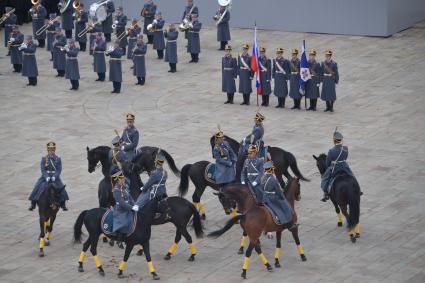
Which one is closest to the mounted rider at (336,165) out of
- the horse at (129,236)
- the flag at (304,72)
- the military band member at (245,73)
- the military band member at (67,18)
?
the horse at (129,236)

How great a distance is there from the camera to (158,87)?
138 ft

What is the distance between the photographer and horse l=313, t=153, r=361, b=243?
26.9 m

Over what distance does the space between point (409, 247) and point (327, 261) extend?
6.61 feet

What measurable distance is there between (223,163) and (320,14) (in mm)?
21059

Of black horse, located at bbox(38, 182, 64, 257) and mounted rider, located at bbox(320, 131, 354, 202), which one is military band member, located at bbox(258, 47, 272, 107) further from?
black horse, located at bbox(38, 182, 64, 257)

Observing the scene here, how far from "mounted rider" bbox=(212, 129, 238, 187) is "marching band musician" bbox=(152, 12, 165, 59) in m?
17.1

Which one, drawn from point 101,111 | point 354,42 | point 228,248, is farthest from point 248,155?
point 354,42

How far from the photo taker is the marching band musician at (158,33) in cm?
4475

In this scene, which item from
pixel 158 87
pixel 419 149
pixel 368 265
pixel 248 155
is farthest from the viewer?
pixel 158 87

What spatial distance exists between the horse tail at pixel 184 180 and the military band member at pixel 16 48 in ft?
53.1

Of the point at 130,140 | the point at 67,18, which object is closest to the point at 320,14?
the point at 67,18

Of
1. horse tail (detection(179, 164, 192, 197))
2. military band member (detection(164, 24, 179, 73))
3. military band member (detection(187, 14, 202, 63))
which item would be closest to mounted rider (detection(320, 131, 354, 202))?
horse tail (detection(179, 164, 192, 197))

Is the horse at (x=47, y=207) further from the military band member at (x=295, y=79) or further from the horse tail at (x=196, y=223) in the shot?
the military band member at (x=295, y=79)

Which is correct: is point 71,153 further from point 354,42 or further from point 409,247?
point 354,42
